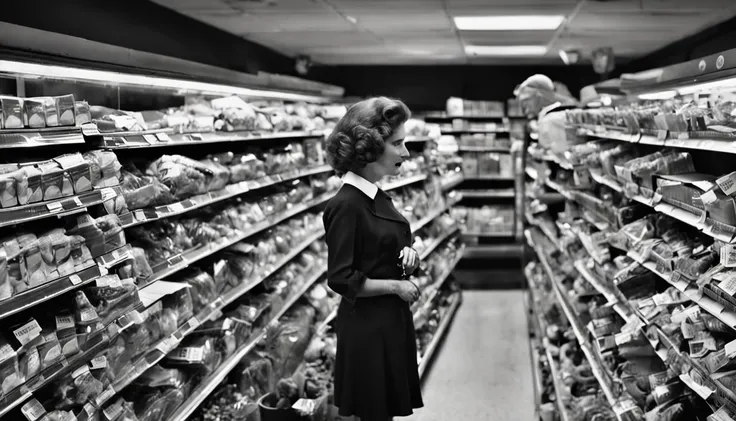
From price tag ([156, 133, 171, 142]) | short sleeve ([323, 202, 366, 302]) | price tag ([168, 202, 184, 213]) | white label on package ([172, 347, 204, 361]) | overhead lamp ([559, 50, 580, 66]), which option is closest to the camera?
short sleeve ([323, 202, 366, 302])

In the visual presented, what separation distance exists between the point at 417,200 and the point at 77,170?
5308 mm

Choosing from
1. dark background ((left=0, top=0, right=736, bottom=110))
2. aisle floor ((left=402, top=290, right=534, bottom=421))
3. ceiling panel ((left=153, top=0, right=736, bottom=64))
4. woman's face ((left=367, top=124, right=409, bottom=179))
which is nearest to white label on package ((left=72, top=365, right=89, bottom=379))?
woman's face ((left=367, top=124, right=409, bottom=179))

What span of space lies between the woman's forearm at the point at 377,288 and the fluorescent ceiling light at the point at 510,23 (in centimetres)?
354

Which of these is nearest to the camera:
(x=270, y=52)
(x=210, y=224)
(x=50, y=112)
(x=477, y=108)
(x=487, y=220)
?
(x=50, y=112)

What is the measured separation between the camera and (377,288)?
3078mm

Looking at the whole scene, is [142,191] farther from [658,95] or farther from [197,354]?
[658,95]

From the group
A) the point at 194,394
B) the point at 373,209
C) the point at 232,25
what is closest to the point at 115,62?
the point at 373,209

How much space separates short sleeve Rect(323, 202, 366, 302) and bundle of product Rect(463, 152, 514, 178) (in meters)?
9.08

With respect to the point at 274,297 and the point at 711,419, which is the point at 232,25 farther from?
the point at 711,419

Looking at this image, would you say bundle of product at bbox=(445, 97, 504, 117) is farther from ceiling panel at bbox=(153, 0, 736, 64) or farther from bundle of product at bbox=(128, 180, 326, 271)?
bundle of product at bbox=(128, 180, 326, 271)

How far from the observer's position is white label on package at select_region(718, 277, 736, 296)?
2.49 m

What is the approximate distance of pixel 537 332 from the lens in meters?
7.47

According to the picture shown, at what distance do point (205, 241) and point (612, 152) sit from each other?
2.47 m

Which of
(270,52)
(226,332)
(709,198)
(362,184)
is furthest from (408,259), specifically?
(270,52)
